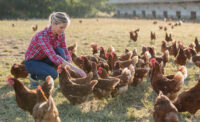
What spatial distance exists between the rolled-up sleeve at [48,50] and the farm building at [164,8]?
25.5 metres

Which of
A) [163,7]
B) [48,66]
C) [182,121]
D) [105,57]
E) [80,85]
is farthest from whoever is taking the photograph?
[163,7]

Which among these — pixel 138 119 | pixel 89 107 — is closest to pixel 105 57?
pixel 89 107

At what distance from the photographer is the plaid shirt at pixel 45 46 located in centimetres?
426

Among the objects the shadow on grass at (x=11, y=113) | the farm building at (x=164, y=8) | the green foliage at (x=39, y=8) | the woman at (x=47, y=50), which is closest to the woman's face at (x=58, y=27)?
the woman at (x=47, y=50)

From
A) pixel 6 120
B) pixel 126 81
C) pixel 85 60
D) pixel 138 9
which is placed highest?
pixel 138 9

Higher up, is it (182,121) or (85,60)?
(85,60)

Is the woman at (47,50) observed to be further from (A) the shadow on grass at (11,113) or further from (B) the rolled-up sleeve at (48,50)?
(A) the shadow on grass at (11,113)

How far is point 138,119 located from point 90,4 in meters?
38.3

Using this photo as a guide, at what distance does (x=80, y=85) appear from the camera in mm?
3797

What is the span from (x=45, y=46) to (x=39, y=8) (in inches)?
1298

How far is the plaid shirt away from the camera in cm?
426

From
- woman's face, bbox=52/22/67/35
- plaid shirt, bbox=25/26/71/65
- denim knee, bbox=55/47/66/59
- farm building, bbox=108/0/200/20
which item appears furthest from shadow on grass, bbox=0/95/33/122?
farm building, bbox=108/0/200/20

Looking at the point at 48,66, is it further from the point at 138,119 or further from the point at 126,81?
the point at 138,119

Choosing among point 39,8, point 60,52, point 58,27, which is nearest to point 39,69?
point 60,52
